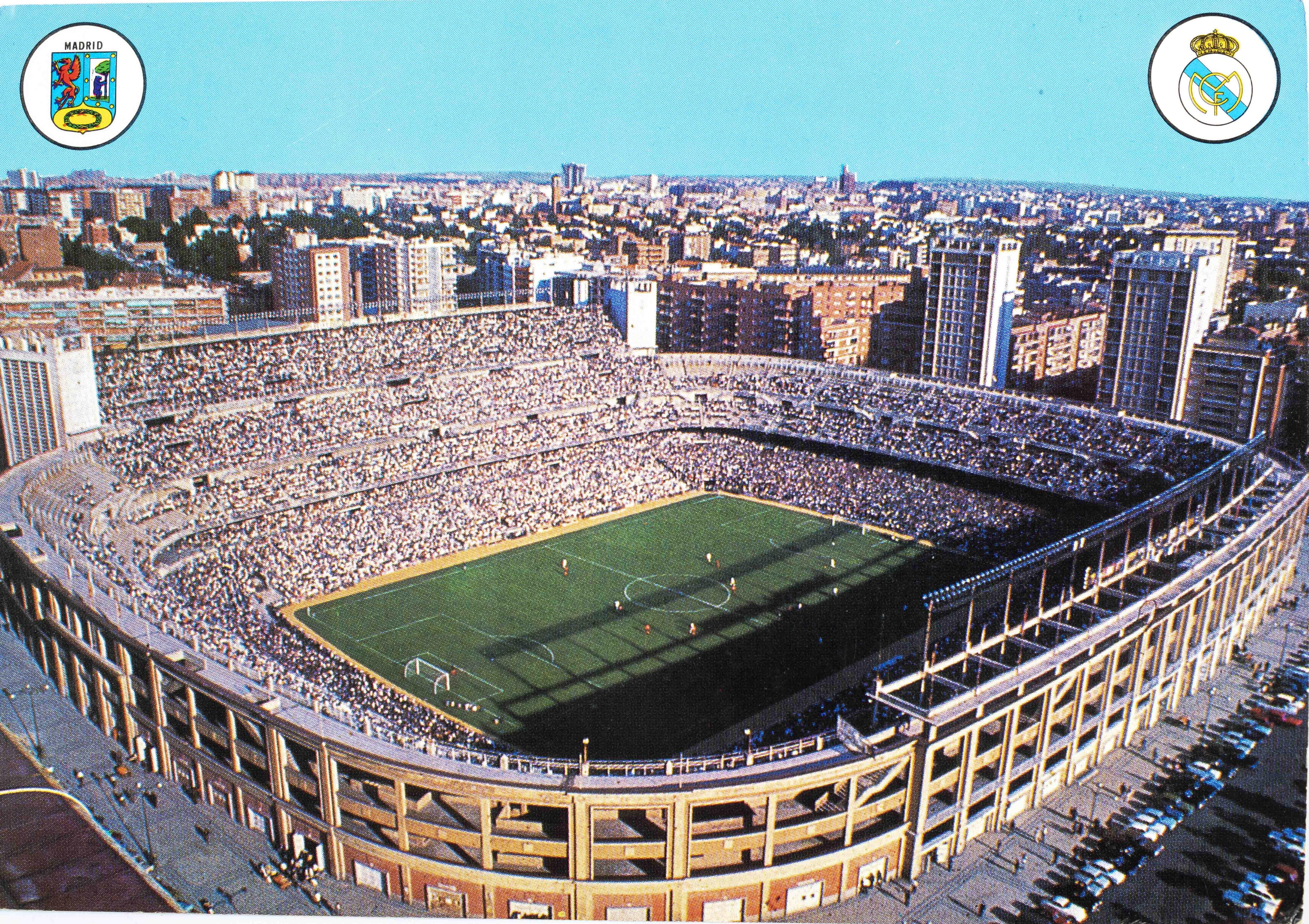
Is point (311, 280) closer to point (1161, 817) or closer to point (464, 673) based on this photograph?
→ point (464, 673)

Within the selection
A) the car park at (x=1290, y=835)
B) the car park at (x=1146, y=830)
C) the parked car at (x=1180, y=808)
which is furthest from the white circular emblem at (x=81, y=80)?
the car park at (x=1290, y=835)

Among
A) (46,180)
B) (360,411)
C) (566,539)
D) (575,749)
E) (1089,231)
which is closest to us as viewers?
(575,749)

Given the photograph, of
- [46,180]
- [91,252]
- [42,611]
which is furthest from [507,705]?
[91,252]

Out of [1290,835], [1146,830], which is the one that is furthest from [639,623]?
[1290,835]

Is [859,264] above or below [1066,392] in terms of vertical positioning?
above

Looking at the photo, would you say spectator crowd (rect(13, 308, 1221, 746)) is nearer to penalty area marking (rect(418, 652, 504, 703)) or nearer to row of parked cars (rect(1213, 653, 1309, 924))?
penalty area marking (rect(418, 652, 504, 703))

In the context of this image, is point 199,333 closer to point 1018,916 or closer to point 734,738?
point 734,738

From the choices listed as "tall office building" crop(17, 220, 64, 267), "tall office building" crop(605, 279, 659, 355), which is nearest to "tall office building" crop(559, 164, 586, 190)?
"tall office building" crop(605, 279, 659, 355)
